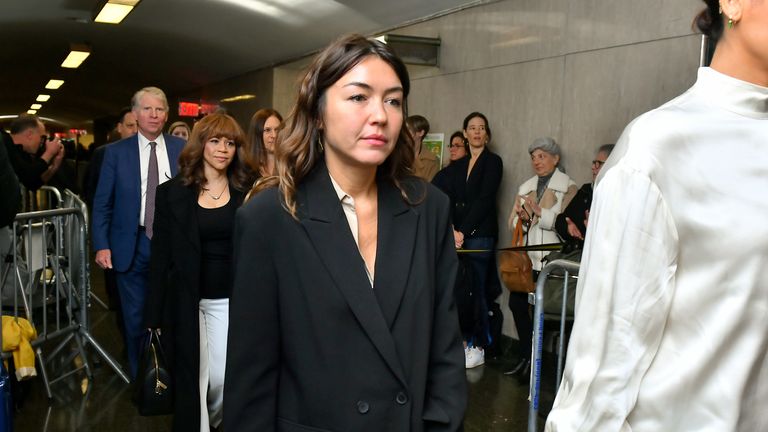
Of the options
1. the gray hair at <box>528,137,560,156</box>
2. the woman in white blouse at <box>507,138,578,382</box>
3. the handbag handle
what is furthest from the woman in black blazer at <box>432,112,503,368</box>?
the handbag handle

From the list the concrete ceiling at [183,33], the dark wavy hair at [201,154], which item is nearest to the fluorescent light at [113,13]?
the concrete ceiling at [183,33]

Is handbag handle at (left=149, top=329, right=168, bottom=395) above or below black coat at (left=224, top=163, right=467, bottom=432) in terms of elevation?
below

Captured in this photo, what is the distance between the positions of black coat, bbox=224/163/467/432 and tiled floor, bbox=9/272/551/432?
3.21 meters

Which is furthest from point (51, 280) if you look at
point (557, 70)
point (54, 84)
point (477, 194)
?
point (54, 84)

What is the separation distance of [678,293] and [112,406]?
4767mm

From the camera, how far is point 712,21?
1.43 m

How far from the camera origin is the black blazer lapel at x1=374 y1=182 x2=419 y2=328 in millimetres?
1875

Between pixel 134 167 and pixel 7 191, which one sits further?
pixel 134 167

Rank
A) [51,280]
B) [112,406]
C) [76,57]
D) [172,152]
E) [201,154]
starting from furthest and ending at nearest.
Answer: [76,57], [51,280], [172,152], [112,406], [201,154]

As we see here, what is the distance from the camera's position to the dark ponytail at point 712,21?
141 centimetres

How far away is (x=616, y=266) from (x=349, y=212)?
88cm

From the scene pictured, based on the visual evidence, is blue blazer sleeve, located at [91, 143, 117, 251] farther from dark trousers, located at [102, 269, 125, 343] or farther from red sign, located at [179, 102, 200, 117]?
red sign, located at [179, 102, 200, 117]

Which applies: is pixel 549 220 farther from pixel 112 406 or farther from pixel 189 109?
pixel 189 109

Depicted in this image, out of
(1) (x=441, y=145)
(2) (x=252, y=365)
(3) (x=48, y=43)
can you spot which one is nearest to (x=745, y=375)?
(2) (x=252, y=365)
